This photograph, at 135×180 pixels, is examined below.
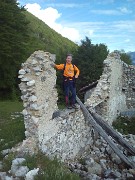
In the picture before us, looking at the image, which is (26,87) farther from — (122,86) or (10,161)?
(122,86)

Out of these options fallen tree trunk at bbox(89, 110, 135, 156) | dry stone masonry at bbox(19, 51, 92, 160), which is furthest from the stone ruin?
fallen tree trunk at bbox(89, 110, 135, 156)

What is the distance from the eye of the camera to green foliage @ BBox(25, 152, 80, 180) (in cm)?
1006

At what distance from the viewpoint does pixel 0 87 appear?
35.5m

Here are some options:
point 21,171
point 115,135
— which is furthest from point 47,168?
point 115,135

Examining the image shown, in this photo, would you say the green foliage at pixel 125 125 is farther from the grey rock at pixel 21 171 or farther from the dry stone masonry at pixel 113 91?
the grey rock at pixel 21 171

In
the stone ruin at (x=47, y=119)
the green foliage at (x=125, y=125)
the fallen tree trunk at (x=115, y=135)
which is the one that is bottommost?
the green foliage at (x=125, y=125)

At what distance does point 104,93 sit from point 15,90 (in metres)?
18.5

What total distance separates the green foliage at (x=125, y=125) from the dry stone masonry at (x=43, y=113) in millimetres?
8041

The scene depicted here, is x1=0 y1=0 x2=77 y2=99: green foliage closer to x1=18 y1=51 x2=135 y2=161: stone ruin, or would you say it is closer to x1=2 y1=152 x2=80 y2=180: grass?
x1=18 y1=51 x2=135 y2=161: stone ruin

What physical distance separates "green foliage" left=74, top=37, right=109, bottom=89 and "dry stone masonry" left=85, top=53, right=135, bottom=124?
14043 mm

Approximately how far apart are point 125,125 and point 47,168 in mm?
12534

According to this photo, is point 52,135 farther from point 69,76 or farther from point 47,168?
point 69,76

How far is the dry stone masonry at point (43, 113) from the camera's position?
11781 millimetres

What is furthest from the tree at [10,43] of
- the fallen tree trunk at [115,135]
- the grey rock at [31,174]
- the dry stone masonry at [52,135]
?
the grey rock at [31,174]
